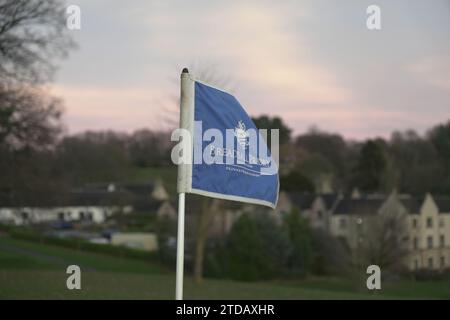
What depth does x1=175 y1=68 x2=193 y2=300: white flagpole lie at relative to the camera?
6.06 m

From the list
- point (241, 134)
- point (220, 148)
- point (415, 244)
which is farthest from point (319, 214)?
point (220, 148)

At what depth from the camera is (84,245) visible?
43656 millimetres

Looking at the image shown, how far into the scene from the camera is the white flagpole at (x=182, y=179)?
6.06 metres

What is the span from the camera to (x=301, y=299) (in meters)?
18.0

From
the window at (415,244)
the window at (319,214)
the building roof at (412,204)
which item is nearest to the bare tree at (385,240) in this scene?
Answer: the window at (415,244)

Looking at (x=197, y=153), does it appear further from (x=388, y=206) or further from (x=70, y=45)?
(x=388, y=206)

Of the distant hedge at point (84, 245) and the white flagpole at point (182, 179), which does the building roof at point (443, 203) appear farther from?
the white flagpole at point (182, 179)

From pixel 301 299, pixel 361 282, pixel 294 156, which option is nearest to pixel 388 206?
pixel 361 282

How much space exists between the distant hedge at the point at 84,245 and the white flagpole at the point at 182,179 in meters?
34.7

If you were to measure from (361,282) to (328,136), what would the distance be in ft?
158

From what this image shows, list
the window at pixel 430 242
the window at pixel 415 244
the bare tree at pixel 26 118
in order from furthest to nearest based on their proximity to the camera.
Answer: the window at pixel 430 242
the window at pixel 415 244
the bare tree at pixel 26 118

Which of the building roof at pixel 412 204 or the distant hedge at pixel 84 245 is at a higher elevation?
the building roof at pixel 412 204

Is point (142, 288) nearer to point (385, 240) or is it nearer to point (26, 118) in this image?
point (26, 118)

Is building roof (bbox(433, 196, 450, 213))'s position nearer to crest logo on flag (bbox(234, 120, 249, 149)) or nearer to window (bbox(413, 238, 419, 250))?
window (bbox(413, 238, 419, 250))
